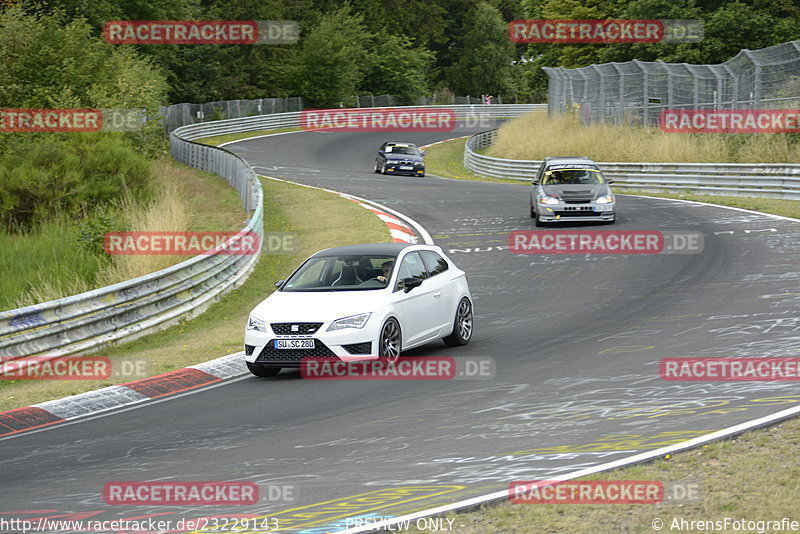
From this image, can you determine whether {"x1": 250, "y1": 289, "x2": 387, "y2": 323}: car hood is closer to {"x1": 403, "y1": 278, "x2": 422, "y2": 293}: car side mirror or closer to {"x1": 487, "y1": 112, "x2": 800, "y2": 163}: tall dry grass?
{"x1": 403, "y1": 278, "x2": 422, "y2": 293}: car side mirror

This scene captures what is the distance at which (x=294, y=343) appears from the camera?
11594 millimetres

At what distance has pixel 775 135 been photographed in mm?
32906

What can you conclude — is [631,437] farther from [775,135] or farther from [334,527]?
→ [775,135]

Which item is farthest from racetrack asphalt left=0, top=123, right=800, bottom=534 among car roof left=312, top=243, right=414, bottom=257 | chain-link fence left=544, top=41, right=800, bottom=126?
chain-link fence left=544, top=41, right=800, bottom=126

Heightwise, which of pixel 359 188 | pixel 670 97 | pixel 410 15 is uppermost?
pixel 410 15

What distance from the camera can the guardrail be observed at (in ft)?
94.1

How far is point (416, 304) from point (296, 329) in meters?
1.61

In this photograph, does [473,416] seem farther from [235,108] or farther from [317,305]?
[235,108]

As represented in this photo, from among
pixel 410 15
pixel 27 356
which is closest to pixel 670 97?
pixel 27 356

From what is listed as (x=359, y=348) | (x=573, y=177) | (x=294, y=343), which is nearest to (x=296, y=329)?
(x=294, y=343)

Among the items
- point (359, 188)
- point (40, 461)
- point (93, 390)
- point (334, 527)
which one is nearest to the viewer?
point (334, 527)

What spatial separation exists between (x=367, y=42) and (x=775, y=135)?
2559 inches

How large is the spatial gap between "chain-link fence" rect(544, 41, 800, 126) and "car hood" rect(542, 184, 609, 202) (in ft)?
34.1

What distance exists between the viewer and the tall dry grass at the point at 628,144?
32.9 metres
